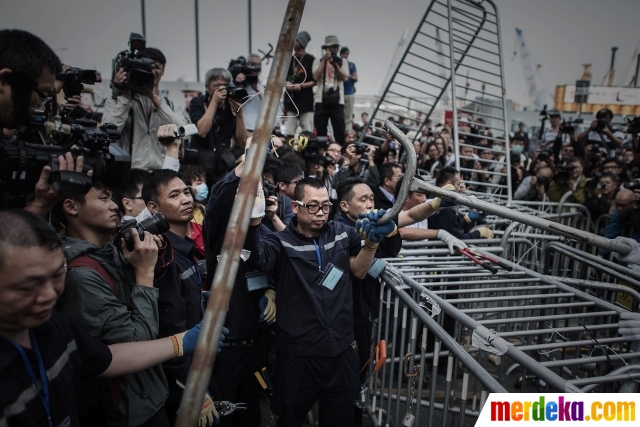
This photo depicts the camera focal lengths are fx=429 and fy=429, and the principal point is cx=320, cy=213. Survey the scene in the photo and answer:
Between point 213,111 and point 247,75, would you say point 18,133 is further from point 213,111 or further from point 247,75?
point 247,75

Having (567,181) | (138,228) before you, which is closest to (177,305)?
(138,228)

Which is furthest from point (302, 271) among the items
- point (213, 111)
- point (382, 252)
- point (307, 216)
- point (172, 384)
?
point (213, 111)

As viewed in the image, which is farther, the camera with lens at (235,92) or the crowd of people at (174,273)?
the camera with lens at (235,92)

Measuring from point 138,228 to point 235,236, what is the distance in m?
1.18

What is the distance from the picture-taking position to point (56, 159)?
6.02ft

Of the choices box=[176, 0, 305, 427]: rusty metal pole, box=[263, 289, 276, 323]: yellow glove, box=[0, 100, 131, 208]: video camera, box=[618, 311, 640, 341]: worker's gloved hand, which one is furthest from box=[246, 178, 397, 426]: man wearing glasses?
box=[176, 0, 305, 427]: rusty metal pole

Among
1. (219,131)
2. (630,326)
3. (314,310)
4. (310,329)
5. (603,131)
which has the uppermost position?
(603,131)

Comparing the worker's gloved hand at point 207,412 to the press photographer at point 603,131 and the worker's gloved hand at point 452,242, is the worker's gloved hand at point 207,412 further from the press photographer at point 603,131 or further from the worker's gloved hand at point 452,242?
the press photographer at point 603,131

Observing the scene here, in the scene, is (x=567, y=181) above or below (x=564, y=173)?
below

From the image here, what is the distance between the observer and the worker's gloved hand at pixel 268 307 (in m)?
2.88

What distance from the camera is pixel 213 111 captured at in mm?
4062

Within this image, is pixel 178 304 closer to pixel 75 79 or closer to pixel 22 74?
pixel 22 74

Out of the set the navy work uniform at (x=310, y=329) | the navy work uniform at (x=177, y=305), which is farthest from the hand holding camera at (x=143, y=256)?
the navy work uniform at (x=310, y=329)

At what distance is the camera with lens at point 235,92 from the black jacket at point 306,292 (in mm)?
1772
